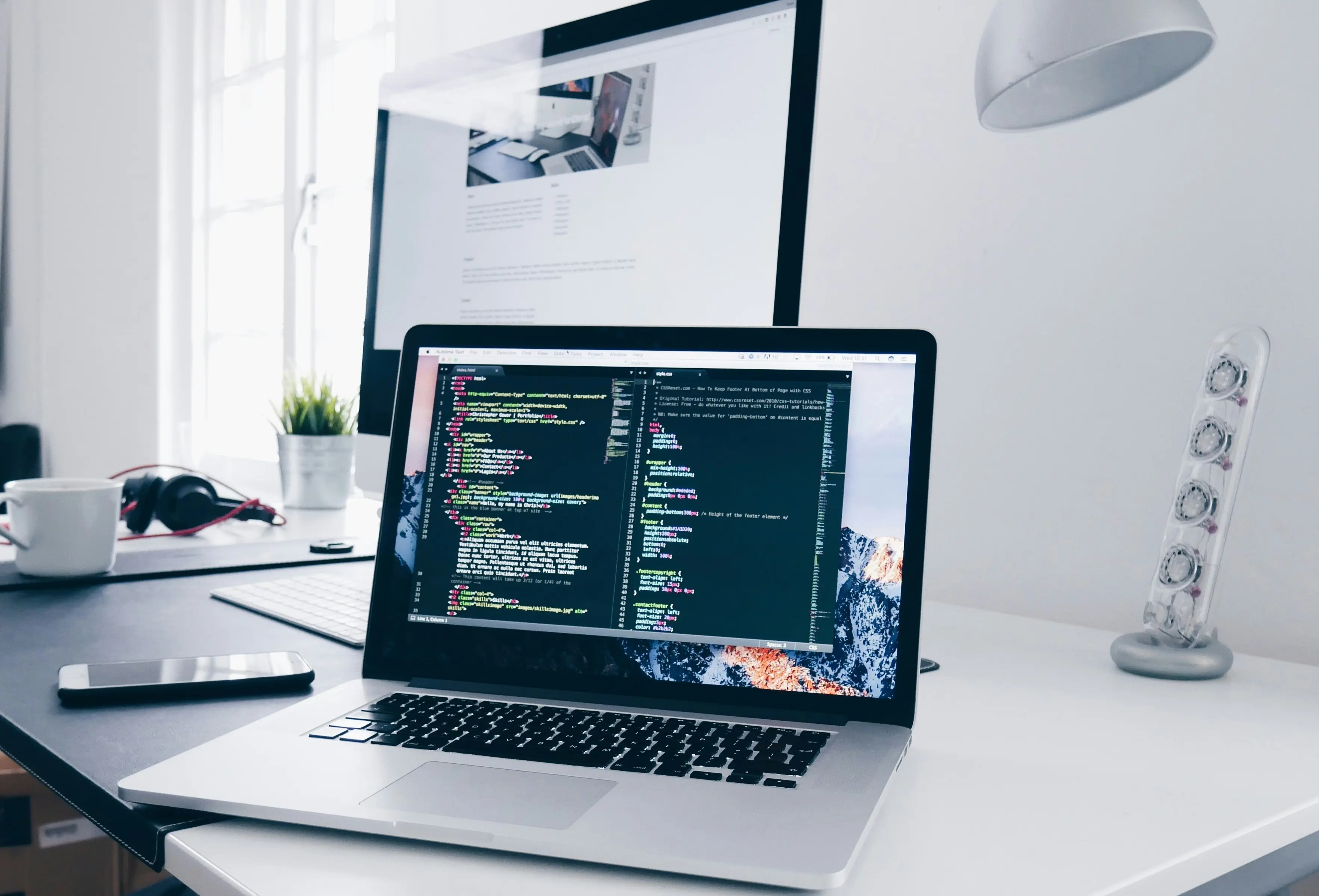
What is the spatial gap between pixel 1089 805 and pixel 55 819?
1.19m

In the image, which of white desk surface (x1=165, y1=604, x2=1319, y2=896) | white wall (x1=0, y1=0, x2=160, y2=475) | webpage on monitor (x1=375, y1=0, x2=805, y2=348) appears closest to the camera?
white desk surface (x1=165, y1=604, x2=1319, y2=896)

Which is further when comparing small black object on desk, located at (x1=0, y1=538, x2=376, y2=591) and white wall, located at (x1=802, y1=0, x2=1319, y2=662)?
small black object on desk, located at (x1=0, y1=538, x2=376, y2=591)

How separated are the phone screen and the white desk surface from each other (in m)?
0.19

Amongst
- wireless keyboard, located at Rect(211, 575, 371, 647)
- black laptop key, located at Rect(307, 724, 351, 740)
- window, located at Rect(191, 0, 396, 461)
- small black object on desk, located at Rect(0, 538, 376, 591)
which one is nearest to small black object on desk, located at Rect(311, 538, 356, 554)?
small black object on desk, located at Rect(0, 538, 376, 591)

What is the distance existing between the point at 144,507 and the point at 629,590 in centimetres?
86

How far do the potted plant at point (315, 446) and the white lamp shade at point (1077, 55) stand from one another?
1053 millimetres

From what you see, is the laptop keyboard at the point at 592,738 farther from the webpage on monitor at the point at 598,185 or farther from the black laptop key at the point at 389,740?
the webpage on monitor at the point at 598,185

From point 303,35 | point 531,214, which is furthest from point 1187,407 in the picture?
point 303,35

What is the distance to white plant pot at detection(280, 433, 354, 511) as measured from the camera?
1496 mm

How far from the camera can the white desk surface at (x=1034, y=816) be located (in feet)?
1.26

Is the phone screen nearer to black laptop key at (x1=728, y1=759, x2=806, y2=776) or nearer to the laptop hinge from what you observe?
the laptop hinge

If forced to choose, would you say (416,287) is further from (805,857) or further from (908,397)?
(805,857)

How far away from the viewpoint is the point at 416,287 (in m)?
1.05

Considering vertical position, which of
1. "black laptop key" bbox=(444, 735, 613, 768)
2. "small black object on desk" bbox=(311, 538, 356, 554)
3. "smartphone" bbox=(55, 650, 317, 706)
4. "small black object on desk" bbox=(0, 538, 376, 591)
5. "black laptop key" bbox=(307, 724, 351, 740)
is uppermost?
"black laptop key" bbox=(444, 735, 613, 768)
